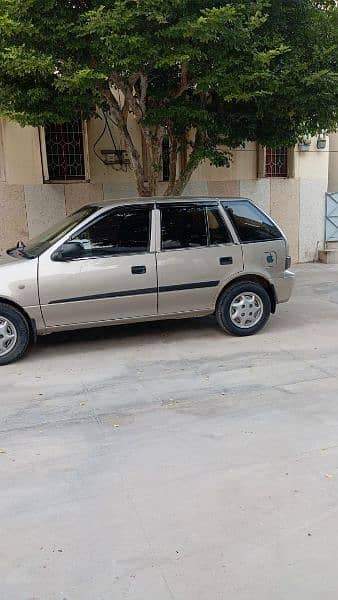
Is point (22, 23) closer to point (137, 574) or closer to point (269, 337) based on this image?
point (269, 337)

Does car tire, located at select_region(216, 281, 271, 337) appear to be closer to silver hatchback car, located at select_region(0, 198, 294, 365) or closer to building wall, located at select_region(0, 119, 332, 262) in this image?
silver hatchback car, located at select_region(0, 198, 294, 365)

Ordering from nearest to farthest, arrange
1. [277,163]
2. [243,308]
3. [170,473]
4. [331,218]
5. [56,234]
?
[170,473]
[56,234]
[243,308]
[277,163]
[331,218]

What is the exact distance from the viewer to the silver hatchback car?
570 centimetres

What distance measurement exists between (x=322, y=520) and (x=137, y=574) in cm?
110

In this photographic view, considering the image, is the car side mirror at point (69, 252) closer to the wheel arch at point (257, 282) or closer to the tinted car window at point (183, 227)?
the tinted car window at point (183, 227)

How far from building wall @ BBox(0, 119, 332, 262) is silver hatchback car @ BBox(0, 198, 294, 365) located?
343 centimetres

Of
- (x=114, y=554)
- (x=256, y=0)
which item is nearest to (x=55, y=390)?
(x=114, y=554)

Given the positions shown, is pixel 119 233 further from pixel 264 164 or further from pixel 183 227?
pixel 264 164

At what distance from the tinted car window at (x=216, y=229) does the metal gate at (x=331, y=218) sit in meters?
6.73

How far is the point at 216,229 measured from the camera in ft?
21.1

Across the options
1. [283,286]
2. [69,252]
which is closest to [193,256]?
[283,286]

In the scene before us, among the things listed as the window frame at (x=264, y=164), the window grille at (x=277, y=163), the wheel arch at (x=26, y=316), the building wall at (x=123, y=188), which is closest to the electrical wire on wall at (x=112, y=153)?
the building wall at (x=123, y=188)

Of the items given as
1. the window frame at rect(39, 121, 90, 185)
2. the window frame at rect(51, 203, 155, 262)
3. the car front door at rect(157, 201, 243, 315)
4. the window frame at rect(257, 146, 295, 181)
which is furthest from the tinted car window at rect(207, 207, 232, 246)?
the window frame at rect(257, 146, 295, 181)

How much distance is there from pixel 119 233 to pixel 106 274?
51cm
